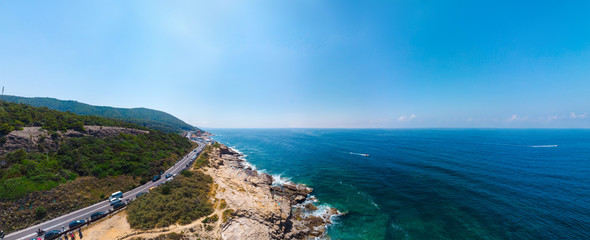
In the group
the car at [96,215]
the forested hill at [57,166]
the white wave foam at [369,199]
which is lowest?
the white wave foam at [369,199]

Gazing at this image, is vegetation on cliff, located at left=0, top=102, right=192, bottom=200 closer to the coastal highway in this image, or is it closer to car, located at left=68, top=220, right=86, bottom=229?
the coastal highway

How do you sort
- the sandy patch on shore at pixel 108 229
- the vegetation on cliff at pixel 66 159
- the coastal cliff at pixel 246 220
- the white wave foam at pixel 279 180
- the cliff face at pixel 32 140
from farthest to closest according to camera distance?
the white wave foam at pixel 279 180 < the cliff face at pixel 32 140 < the vegetation on cliff at pixel 66 159 < the coastal cliff at pixel 246 220 < the sandy patch on shore at pixel 108 229

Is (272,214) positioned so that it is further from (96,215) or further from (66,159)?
(66,159)

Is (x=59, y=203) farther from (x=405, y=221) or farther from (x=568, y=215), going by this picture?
(x=568, y=215)

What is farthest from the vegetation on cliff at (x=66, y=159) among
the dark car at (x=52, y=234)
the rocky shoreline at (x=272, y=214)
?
the rocky shoreline at (x=272, y=214)

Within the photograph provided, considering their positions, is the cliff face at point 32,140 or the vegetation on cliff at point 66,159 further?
the cliff face at point 32,140

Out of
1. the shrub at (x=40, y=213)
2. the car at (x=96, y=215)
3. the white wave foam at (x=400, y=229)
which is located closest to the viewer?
the shrub at (x=40, y=213)

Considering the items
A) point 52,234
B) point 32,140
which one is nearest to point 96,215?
point 52,234

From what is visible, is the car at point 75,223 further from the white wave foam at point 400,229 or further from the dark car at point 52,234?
the white wave foam at point 400,229
